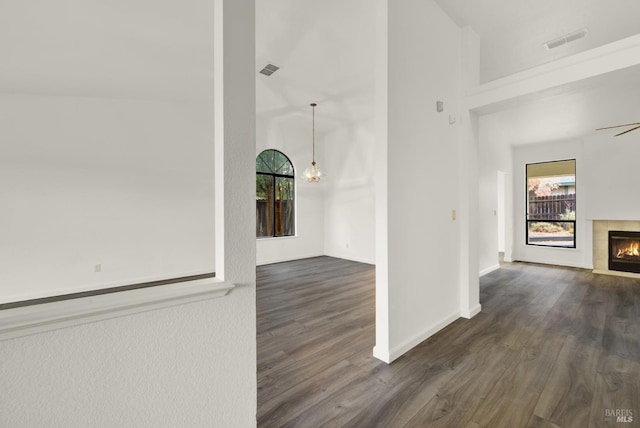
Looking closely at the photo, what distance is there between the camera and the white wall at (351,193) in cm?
648

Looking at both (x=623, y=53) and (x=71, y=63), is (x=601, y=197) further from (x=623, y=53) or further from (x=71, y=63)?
(x=71, y=63)

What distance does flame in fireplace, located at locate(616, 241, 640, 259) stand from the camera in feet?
16.9

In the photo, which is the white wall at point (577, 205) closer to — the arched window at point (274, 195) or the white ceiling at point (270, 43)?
the white ceiling at point (270, 43)

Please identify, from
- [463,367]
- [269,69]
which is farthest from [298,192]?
[463,367]

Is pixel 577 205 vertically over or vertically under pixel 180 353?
over

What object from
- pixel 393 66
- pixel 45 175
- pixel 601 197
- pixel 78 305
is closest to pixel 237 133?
pixel 78 305

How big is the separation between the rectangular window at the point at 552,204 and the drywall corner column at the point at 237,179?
735 centimetres

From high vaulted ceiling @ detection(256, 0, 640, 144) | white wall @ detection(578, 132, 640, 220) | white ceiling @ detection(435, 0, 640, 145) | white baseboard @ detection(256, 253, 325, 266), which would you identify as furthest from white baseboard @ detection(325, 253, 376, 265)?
white wall @ detection(578, 132, 640, 220)

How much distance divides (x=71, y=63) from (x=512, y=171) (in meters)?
8.21

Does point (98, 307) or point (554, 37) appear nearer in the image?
point (98, 307)

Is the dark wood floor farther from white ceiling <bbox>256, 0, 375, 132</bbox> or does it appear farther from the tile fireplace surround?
white ceiling <bbox>256, 0, 375, 132</bbox>

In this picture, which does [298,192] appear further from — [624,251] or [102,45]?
[624,251]

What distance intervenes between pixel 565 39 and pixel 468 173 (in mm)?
1816

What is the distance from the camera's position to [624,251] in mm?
5277
